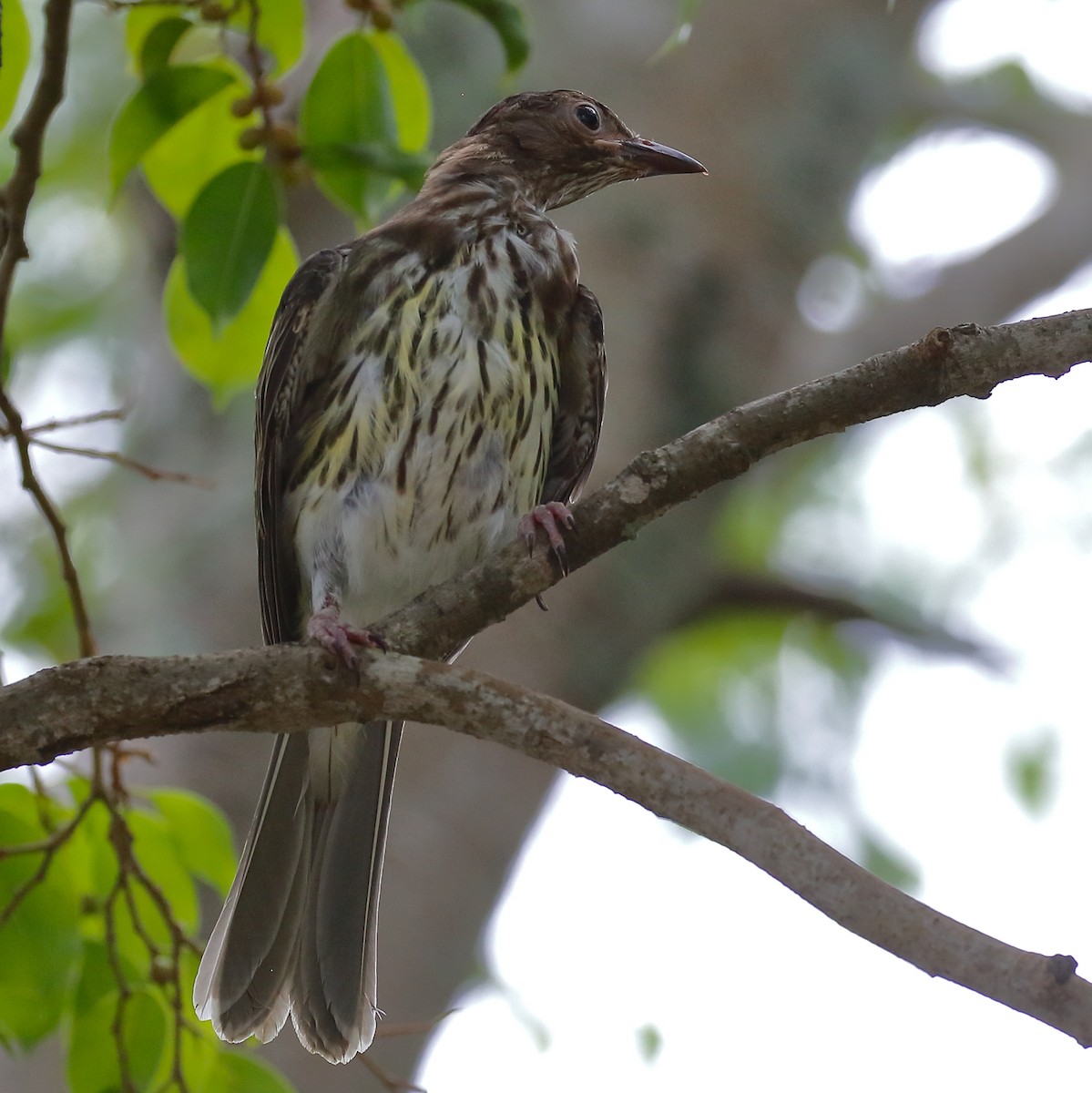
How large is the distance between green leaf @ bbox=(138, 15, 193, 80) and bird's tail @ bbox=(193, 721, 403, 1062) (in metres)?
1.42

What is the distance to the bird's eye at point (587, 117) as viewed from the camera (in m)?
3.88

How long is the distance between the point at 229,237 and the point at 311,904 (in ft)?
4.65

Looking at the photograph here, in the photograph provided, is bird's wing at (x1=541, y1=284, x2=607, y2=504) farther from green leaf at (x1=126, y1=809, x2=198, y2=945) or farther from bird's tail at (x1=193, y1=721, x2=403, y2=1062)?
green leaf at (x1=126, y1=809, x2=198, y2=945)

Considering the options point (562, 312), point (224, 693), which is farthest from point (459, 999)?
point (224, 693)

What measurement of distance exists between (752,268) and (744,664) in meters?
3.11

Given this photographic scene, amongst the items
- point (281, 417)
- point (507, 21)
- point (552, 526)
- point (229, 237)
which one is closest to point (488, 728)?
point (552, 526)

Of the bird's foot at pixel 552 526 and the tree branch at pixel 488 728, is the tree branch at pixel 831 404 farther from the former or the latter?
the tree branch at pixel 488 728

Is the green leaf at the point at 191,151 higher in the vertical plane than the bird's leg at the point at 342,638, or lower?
higher

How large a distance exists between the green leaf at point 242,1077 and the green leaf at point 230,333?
127 cm

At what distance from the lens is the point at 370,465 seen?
10.9 feet

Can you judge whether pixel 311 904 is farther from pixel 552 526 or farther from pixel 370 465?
pixel 552 526

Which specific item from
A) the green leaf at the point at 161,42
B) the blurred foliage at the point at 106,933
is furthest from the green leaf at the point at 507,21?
the blurred foliage at the point at 106,933

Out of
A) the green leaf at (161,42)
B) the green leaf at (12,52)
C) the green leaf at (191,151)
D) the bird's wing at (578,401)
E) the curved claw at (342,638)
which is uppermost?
the bird's wing at (578,401)

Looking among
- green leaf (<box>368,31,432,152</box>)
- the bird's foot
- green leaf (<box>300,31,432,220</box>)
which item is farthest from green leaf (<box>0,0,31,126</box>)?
the bird's foot
